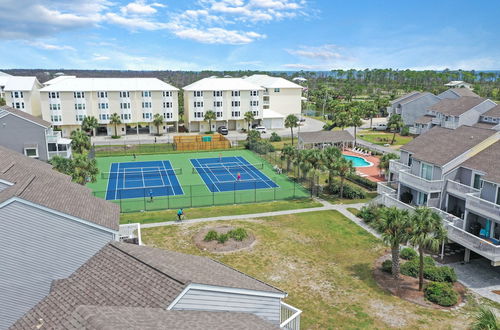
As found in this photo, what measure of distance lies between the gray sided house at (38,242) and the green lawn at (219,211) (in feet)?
59.6

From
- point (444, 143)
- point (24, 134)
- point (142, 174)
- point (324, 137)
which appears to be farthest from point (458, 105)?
point (24, 134)

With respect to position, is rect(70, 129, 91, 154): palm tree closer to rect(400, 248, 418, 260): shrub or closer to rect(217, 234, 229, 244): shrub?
rect(217, 234, 229, 244): shrub

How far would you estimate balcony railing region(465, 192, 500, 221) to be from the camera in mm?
27250

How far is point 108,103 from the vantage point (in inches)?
3145

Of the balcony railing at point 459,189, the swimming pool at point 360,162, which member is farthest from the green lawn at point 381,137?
the balcony railing at point 459,189

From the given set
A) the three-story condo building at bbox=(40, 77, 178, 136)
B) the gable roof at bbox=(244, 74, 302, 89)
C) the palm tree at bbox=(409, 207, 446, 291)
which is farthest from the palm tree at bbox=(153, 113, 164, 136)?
the palm tree at bbox=(409, 207, 446, 291)

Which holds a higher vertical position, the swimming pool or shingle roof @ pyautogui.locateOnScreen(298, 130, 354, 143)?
shingle roof @ pyautogui.locateOnScreen(298, 130, 354, 143)

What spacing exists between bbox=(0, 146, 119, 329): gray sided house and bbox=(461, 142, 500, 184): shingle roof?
25723 mm

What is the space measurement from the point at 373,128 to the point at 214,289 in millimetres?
85436

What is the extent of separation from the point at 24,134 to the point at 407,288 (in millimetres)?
44958

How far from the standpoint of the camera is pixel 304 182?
48.3 metres

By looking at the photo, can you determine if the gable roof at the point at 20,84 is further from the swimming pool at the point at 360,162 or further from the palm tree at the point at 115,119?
the swimming pool at the point at 360,162

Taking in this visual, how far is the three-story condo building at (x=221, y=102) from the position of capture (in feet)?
280

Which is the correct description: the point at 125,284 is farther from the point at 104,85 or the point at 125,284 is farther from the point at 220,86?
the point at 220,86
